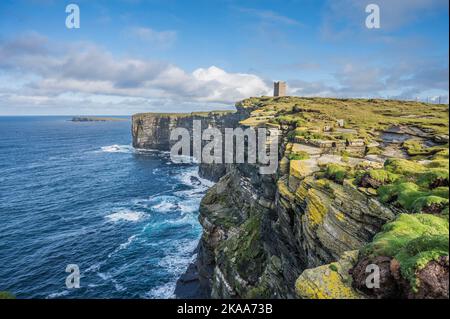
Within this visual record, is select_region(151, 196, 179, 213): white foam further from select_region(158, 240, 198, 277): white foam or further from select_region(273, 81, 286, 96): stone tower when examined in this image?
select_region(273, 81, 286, 96): stone tower

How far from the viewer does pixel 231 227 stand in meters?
42.3

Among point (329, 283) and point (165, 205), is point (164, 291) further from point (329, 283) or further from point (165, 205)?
point (329, 283)

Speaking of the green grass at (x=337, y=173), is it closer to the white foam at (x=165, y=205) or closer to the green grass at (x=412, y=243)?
the green grass at (x=412, y=243)

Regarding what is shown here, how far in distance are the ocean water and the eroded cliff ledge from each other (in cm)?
1132

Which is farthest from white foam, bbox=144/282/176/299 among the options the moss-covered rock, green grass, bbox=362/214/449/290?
green grass, bbox=362/214/449/290

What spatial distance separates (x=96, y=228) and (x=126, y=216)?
8.33 metres

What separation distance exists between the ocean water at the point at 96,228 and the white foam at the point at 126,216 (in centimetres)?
23

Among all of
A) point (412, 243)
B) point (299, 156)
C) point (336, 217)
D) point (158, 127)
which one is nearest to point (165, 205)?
point (299, 156)

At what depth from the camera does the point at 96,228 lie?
60.5m

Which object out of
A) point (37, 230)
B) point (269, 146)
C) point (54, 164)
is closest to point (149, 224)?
point (37, 230)

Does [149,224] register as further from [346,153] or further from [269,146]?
[346,153]

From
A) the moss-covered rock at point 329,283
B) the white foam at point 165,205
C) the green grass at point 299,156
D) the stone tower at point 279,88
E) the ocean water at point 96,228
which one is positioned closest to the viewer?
the moss-covered rock at point 329,283

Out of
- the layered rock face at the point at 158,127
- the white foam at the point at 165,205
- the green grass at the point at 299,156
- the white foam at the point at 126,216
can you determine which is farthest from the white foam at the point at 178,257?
the layered rock face at the point at 158,127

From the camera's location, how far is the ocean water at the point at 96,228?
144 ft
